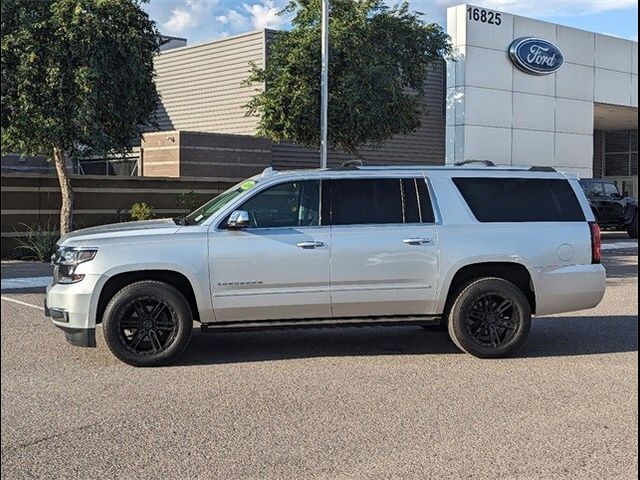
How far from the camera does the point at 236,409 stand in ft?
17.9

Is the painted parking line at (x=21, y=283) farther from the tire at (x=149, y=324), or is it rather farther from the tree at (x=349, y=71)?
the tree at (x=349, y=71)

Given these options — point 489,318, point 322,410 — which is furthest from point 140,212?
point 322,410

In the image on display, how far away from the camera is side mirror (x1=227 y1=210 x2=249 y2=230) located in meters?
6.73

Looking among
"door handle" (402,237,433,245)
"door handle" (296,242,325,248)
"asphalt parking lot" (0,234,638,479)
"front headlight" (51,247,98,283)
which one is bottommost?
"asphalt parking lot" (0,234,638,479)

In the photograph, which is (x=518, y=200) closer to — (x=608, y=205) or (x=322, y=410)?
(x=322, y=410)

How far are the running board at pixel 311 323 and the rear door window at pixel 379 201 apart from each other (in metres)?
0.86

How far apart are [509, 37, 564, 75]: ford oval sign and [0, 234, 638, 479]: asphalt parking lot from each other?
70.0 ft

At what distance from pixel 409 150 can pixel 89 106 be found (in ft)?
62.9

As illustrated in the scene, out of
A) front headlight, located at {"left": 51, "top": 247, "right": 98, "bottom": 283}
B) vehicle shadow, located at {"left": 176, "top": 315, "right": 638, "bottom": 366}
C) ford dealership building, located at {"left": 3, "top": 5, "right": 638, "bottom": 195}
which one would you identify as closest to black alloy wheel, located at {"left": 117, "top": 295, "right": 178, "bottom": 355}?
vehicle shadow, located at {"left": 176, "top": 315, "right": 638, "bottom": 366}

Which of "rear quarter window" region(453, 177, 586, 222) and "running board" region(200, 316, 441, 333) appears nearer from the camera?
"running board" region(200, 316, 441, 333)

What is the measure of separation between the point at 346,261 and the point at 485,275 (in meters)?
1.38

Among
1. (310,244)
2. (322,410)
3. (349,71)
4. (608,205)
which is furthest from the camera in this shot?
(608,205)

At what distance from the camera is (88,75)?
14.0 meters

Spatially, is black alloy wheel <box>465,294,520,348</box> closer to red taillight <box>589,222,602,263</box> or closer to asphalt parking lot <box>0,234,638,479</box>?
asphalt parking lot <box>0,234,638,479</box>
